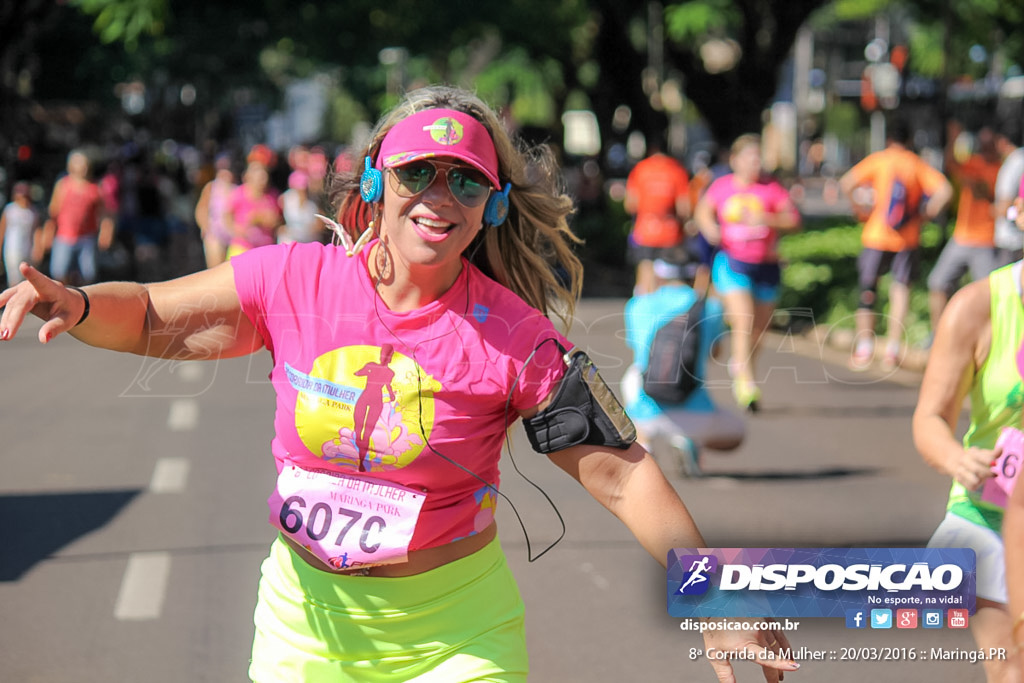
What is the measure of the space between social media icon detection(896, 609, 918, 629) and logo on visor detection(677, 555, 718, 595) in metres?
0.81

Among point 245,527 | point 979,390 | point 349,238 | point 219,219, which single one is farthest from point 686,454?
point 219,219

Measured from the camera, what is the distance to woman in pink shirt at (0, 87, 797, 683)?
2809mm

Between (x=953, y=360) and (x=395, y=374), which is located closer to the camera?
(x=395, y=374)

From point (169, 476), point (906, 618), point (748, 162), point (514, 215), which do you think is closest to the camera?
point (514, 215)

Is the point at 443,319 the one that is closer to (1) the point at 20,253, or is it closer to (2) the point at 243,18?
(1) the point at 20,253

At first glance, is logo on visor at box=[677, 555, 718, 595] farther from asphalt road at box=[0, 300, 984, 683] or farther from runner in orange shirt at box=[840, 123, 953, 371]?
runner in orange shirt at box=[840, 123, 953, 371]

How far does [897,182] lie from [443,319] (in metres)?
9.73

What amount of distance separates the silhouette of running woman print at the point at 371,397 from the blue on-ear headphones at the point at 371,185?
0.34 meters

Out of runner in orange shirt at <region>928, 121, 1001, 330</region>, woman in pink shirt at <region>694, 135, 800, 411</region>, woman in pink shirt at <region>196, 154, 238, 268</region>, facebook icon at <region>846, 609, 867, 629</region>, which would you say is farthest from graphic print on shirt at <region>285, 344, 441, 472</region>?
woman in pink shirt at <region>196, 154, 238, 268</region>

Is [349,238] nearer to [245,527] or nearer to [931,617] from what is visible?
[931,617]

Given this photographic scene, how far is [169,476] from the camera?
7.96 metres

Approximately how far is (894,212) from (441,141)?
9.79 meters

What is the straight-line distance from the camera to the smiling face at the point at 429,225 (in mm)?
2818

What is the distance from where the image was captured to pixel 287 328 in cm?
289
